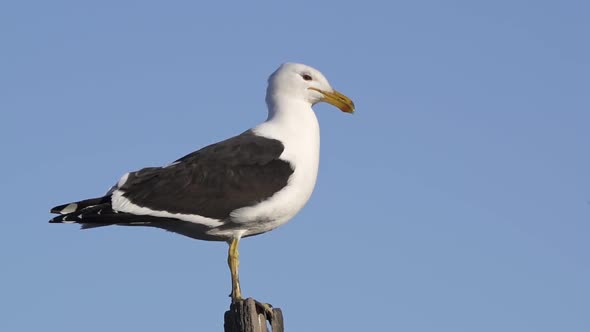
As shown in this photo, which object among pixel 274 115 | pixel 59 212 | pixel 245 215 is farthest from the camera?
pixel 274 115

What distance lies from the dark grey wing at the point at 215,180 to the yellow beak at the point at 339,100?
61.5 inches

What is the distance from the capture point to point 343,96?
1238cm

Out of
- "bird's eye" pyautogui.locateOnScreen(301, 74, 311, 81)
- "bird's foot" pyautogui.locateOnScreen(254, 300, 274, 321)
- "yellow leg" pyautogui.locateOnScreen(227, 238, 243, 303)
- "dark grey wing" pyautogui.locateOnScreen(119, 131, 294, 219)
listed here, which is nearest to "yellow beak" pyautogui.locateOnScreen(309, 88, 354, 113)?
"bird's eye" pyautogui.locateOnScreen(301, 74, 311, 81)

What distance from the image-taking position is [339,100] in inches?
487

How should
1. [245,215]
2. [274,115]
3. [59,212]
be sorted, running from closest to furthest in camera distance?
1. [59,212]
2. [245,215]
3. [274,115]

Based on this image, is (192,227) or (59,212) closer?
(59,212)

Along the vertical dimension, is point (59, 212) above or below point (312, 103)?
below

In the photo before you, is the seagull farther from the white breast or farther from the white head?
the white head

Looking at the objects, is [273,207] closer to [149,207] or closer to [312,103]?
[149,207]

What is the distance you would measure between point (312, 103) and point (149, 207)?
2920mm

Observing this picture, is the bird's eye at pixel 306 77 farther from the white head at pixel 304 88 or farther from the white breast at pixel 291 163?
the white breast at pixel 291 163

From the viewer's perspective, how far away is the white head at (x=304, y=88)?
12.3 metres

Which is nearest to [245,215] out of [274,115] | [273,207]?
[273,207]

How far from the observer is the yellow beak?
12.3 meters
